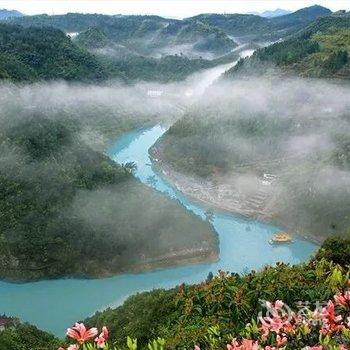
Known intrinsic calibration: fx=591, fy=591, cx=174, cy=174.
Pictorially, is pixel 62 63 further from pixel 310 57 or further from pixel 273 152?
pixel 273 152

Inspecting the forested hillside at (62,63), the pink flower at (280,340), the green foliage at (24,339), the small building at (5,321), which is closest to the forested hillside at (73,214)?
the small building at (5,321)

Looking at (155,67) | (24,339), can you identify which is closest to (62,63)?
(155,67)

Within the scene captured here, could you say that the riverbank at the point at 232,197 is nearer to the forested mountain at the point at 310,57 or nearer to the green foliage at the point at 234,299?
the forested mountain at the point at 310,57

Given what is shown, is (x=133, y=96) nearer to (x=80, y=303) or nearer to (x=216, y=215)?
(x=216, y=215)

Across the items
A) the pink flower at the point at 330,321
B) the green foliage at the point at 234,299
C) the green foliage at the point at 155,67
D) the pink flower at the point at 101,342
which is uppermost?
the pink flower at the point at 101,342

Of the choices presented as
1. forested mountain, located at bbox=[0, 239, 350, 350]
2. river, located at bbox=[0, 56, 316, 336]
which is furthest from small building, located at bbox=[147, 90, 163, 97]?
forested mountain, located at bbox=[0, 239, 350, 350]

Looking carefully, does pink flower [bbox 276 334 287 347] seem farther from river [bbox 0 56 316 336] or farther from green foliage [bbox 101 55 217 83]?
green foliage [bbox 101 55 217 83]
